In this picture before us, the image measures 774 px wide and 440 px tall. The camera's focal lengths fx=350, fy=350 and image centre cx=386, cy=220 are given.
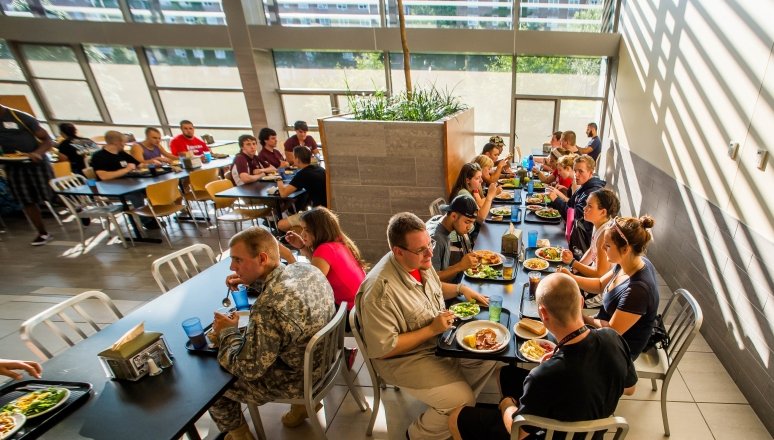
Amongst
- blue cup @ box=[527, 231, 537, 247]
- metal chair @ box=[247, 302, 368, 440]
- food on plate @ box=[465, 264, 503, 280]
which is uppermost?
blue cup @ box=[527, 231, 537, 247]

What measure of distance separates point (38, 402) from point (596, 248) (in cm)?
330

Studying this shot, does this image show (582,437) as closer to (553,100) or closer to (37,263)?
(37,263)

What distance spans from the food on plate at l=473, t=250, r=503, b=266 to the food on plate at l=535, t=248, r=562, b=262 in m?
0.33

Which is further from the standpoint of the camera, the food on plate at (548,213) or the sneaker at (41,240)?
the sneaker at (41,240)

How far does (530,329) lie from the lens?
75.5 inches

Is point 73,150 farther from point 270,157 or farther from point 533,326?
point 533,326

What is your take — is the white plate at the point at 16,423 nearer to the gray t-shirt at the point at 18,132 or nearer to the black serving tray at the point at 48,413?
the black serving tray at the point at 48,413

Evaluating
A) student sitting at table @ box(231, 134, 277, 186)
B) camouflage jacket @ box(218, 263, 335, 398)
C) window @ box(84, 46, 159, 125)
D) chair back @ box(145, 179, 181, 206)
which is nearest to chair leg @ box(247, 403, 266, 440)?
camouflage jacket @ box(218, 263, 335, 398)

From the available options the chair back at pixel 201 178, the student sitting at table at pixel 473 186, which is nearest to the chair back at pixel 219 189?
the chair back at pixel 201 178

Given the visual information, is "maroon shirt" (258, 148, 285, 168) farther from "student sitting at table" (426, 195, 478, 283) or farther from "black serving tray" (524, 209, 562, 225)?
"black serving tray" (524, 209, 562, 225)

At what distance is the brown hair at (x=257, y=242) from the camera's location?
1.83m

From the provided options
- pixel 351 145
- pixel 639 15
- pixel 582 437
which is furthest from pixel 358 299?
pixel 639 15

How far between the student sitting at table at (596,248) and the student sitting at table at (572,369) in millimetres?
1143

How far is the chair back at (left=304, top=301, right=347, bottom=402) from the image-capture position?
5.90 feet
